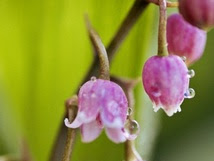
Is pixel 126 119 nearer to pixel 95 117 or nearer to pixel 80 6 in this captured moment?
pixel 95 117

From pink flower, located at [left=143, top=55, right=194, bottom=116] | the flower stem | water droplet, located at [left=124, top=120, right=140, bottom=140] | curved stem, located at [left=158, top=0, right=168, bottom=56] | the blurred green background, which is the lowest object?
the blurred green background

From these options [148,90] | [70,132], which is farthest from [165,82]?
[70,132]

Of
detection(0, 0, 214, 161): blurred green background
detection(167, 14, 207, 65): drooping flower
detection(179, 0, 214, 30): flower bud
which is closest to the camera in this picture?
detection(179, 0, 214, 30): flower bud

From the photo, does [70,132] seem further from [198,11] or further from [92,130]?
[198,11]

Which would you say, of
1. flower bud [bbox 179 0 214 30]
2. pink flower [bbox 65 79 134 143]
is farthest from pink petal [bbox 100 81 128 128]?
flower bud [bbox 179 0 214 30]

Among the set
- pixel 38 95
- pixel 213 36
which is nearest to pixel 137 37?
pixel 38 95

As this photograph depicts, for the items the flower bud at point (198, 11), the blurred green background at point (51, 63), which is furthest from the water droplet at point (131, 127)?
the blurred green background at point (51, 63)

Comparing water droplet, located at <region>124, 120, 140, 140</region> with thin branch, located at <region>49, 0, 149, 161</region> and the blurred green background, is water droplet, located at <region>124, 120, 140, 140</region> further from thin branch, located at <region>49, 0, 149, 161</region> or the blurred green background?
the blurred green background
